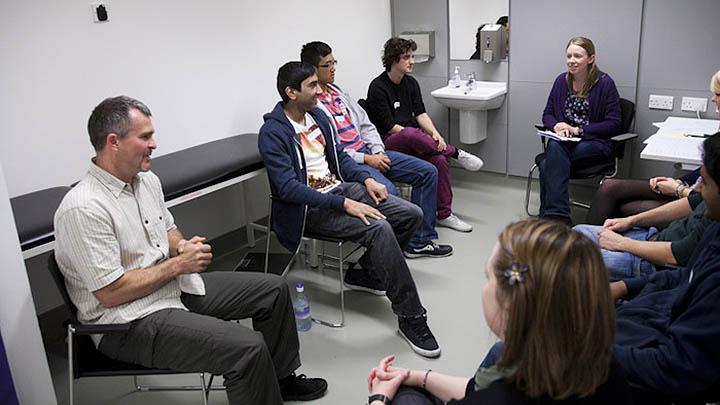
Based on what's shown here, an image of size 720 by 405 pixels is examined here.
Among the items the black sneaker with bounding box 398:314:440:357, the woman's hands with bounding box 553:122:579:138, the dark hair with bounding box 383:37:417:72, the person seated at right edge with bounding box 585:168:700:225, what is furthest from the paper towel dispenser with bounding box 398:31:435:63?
the black sneaker with bounding box 398:314:440:357

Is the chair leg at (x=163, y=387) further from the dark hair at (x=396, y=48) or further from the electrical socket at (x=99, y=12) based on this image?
the dark hair at (x=396, y=48)

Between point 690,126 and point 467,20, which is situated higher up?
point 467,20

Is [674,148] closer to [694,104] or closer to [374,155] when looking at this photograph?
[694,104]

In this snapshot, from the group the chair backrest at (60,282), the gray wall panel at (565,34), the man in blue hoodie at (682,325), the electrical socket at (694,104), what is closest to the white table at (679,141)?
the electrical socket at (694,104)

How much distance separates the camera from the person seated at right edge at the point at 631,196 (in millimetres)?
2994

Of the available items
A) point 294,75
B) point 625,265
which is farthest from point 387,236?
point 625,265

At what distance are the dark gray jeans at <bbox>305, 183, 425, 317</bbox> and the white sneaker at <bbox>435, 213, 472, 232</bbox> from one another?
0.92 m

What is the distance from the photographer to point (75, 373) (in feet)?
6.85

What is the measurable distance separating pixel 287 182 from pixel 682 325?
193 centimetres

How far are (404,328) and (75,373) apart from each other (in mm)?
1451

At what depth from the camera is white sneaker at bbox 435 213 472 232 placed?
4105mm

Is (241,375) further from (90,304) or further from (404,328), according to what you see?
(404,328)

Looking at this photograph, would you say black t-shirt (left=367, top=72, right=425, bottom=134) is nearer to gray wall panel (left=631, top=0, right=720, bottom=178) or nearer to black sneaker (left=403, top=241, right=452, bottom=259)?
black sneaker (left=403, top=241, right=452, bottom=259)

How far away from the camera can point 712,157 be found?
5.88 ft
